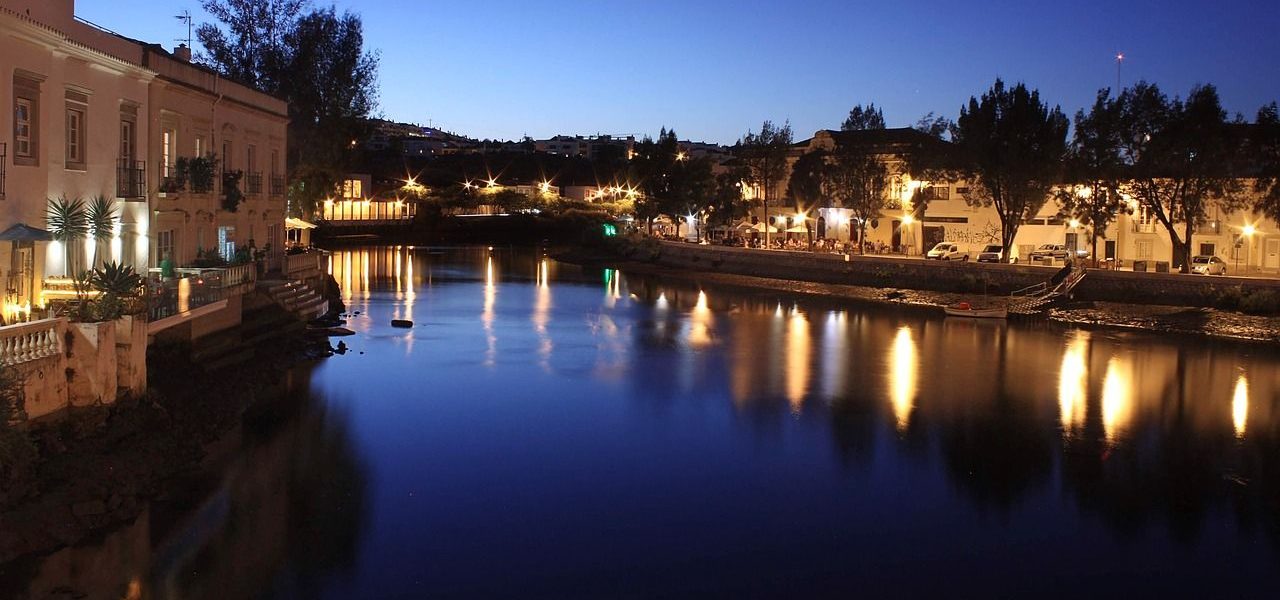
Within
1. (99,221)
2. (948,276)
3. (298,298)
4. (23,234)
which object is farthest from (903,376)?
(23,234)

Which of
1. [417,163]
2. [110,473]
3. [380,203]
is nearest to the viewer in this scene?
[110,473]

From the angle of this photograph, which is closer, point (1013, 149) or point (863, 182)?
point (1013, 149)

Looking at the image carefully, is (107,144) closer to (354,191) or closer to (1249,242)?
(1249,242)

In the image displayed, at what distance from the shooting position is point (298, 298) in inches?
1240

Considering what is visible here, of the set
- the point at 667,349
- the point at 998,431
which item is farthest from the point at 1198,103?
the point at 998,431

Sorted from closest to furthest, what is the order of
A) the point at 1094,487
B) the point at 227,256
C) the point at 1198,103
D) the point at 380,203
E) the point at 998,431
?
1. the point at 1094,487
2. the point at 998,431
3. the point at 227,256
4. the point at 1198,103
5. the point at 380,203

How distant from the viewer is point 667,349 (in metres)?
33.5

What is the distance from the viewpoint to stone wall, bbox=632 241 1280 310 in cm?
3866

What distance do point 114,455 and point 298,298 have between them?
55.6 ft

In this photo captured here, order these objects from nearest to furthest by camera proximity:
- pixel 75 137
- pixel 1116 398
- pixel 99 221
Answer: pixel 75 137 → pixel 99 221 → pixel 1116 398

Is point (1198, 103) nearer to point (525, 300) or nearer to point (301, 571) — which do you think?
point (525, 300)

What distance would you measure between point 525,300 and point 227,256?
64.9 ft

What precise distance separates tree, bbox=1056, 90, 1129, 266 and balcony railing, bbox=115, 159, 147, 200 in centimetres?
3575

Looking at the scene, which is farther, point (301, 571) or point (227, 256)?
point (227, 256)
